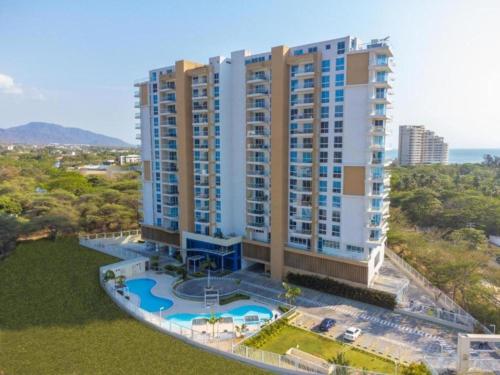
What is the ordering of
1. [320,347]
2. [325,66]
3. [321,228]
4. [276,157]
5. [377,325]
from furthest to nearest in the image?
[276,157] < [321,228] < [325,66] < [377,325] < [320,347]

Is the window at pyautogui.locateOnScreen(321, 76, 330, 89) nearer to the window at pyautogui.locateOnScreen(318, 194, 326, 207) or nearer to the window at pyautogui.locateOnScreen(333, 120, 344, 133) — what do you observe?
the window at pyautogui.locateOnScreen(333, 120, 344, 133)

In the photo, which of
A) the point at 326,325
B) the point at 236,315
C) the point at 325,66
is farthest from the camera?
the point at 325,66

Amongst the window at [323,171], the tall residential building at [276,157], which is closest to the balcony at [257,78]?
the tall residential building at [276,157]

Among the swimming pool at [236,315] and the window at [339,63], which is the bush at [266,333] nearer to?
the swimming pool at [236,315]

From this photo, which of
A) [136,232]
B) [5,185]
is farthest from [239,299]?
[5,185]

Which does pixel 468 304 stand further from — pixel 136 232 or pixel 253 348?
pixel 136 232

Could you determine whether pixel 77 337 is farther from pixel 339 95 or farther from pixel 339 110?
pixel 339 95

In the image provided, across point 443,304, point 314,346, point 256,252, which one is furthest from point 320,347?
point 256,252
